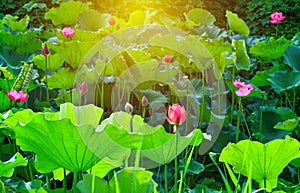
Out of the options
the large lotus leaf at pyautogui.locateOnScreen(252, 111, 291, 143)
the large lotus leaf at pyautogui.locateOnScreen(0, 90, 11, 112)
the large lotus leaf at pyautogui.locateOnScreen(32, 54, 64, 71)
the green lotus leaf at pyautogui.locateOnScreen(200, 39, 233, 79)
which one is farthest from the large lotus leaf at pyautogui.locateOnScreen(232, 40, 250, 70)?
the large lotus leaf at pyautogui.locateOnScreen(0, 90, 11, 112)

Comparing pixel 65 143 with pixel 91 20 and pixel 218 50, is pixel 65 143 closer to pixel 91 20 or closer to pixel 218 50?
pixel 218 50

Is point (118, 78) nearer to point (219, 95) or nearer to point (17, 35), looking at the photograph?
point (219, 95)

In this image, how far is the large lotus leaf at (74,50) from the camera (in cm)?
218

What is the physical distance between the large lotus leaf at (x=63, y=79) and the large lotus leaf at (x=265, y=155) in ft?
3.07

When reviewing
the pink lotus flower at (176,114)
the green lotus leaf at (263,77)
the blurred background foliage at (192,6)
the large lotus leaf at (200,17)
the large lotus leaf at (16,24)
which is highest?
the pink lotus flower at (176,114)

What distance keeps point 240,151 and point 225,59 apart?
0.94 meters

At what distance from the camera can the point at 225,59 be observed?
2.28 meters

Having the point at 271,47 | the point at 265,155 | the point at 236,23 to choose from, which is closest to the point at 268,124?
the point at 271,47

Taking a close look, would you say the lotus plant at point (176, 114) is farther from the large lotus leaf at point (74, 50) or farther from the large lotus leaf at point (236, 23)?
the large lotus leaf at point (236, 23)

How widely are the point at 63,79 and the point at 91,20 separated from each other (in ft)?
3.06

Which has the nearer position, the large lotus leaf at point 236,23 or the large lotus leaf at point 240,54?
the large lotus leaf at point 240,54

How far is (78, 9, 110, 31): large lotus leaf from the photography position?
3.06m

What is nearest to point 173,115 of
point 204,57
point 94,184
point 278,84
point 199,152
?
point 94,184

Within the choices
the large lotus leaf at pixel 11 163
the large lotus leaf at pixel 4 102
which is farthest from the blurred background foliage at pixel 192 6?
the large lotus leaf at pixel 11 163
